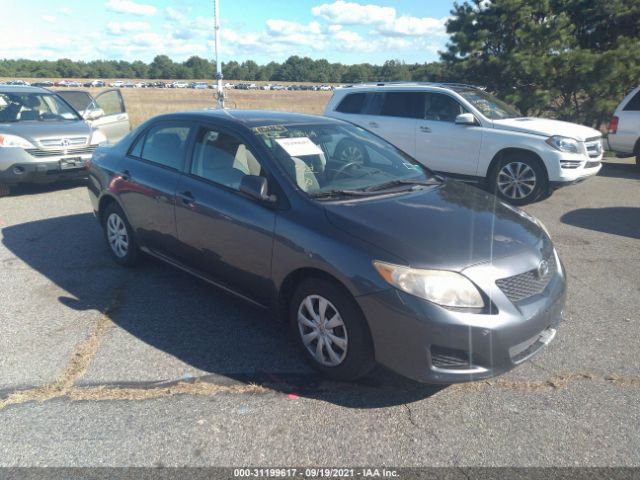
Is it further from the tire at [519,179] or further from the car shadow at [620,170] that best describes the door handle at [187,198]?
the car shadow at [620,170]

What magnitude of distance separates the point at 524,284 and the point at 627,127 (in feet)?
33.4

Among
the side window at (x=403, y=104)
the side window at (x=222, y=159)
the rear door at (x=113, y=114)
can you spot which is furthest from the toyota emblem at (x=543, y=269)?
the rear door at (x=113, y=114)

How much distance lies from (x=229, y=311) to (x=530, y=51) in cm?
1533

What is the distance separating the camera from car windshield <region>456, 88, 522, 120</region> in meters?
8.47

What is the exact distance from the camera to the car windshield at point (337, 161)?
148 inches

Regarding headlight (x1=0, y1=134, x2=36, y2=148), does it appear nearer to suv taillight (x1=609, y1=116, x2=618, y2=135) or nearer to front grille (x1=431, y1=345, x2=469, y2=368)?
front grille (x1=431, y1=345, x2=469, y2=368)

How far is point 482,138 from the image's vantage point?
822cm

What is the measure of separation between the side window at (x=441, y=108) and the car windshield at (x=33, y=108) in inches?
254

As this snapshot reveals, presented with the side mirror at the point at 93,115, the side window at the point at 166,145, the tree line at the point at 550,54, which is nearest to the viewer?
the side window at the point at 166,145

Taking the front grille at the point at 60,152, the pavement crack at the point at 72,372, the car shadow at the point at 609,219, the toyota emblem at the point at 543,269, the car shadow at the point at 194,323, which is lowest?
the pavement crack at the point at 72,372

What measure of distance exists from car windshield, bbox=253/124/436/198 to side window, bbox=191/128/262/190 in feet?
0.61

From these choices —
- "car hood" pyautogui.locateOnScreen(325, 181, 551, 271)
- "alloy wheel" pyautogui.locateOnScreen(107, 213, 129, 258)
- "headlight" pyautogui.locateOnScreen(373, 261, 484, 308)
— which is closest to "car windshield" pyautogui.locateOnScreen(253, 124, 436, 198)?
"car hood" pyautogui.locateOnScreen(325, 181, 551, 271)

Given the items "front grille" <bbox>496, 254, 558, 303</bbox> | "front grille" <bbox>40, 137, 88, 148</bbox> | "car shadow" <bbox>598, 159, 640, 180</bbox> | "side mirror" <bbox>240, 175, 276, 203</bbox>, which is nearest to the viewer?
"front grille" <bbox>496, 254, 558, 303</bbox>

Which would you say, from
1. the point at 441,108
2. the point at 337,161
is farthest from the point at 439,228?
the point at 441,108
